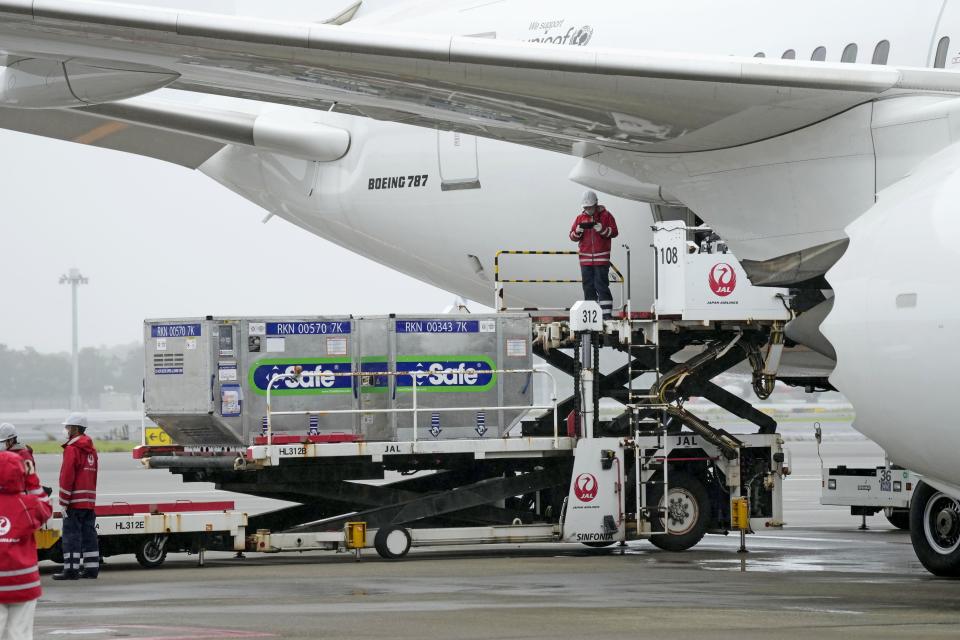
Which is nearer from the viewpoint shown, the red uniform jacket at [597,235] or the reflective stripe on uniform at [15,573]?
the reflective stripe on uniform at [15,573]

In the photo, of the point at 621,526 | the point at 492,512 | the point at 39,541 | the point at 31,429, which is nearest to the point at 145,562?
the point at 39,541

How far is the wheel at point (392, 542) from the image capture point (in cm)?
1555

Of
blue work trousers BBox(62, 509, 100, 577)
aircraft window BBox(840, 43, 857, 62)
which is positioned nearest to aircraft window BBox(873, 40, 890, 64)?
aircraft window BBox(840, 43, 857, 62)

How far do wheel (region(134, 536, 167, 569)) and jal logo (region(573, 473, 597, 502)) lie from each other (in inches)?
169

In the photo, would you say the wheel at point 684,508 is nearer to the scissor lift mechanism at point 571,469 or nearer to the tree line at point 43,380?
the scissor lift mechanism at point 571,469

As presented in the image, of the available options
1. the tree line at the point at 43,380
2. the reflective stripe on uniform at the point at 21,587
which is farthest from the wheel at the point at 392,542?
the tree line at the point at 43,380

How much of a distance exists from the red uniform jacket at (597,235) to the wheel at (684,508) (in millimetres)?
2486

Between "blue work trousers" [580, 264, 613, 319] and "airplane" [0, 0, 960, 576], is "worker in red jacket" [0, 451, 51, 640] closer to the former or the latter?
"airplane" [0, 0, 960, 576]

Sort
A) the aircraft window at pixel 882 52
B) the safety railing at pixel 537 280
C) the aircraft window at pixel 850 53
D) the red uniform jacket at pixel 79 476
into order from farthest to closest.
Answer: the safety railing at pixel 537 280, the red uniform jacket at pixel 79 476, the aircraft window at pixel 850 53, the aircraft window at pixel 882 52

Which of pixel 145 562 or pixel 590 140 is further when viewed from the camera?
pixel 145 562

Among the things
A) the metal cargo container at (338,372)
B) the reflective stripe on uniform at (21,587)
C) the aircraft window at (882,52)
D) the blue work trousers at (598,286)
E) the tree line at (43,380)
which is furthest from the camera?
the tree line at (43,380)

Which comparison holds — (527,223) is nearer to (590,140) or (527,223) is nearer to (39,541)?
(590,140)

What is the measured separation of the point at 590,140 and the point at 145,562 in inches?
257

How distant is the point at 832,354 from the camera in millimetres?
12672
